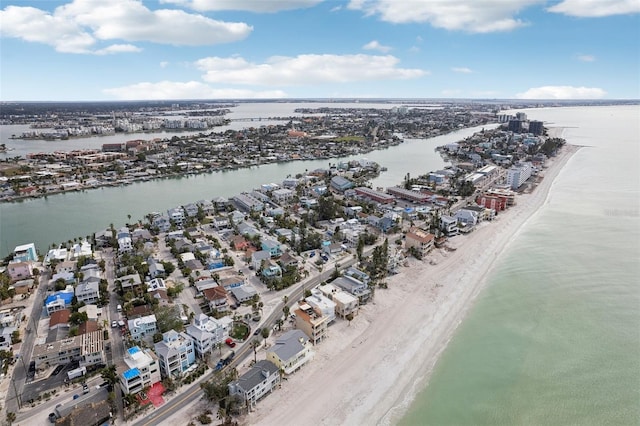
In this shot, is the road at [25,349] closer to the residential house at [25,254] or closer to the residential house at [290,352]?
the residential house at [25,254]

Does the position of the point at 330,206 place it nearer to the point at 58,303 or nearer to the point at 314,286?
the point at 314,286

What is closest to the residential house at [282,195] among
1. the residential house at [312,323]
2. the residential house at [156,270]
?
the residential house at [156,270]

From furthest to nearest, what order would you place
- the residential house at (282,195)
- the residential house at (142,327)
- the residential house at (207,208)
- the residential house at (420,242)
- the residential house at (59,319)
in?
the residential house at (282,195), the residential house at (207,208), the residential house at (420,242), the residential house at (59,319), the residential house at (142,327)

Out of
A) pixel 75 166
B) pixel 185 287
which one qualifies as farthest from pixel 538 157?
pixel 75 166

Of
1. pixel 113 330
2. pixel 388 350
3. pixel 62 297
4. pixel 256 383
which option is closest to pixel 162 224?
pixel 62 297

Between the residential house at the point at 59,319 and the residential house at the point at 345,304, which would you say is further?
the residential house at the point at 345,304

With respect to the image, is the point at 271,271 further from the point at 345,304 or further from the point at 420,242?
the point at 420,242

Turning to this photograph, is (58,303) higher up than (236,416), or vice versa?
(58,303)
